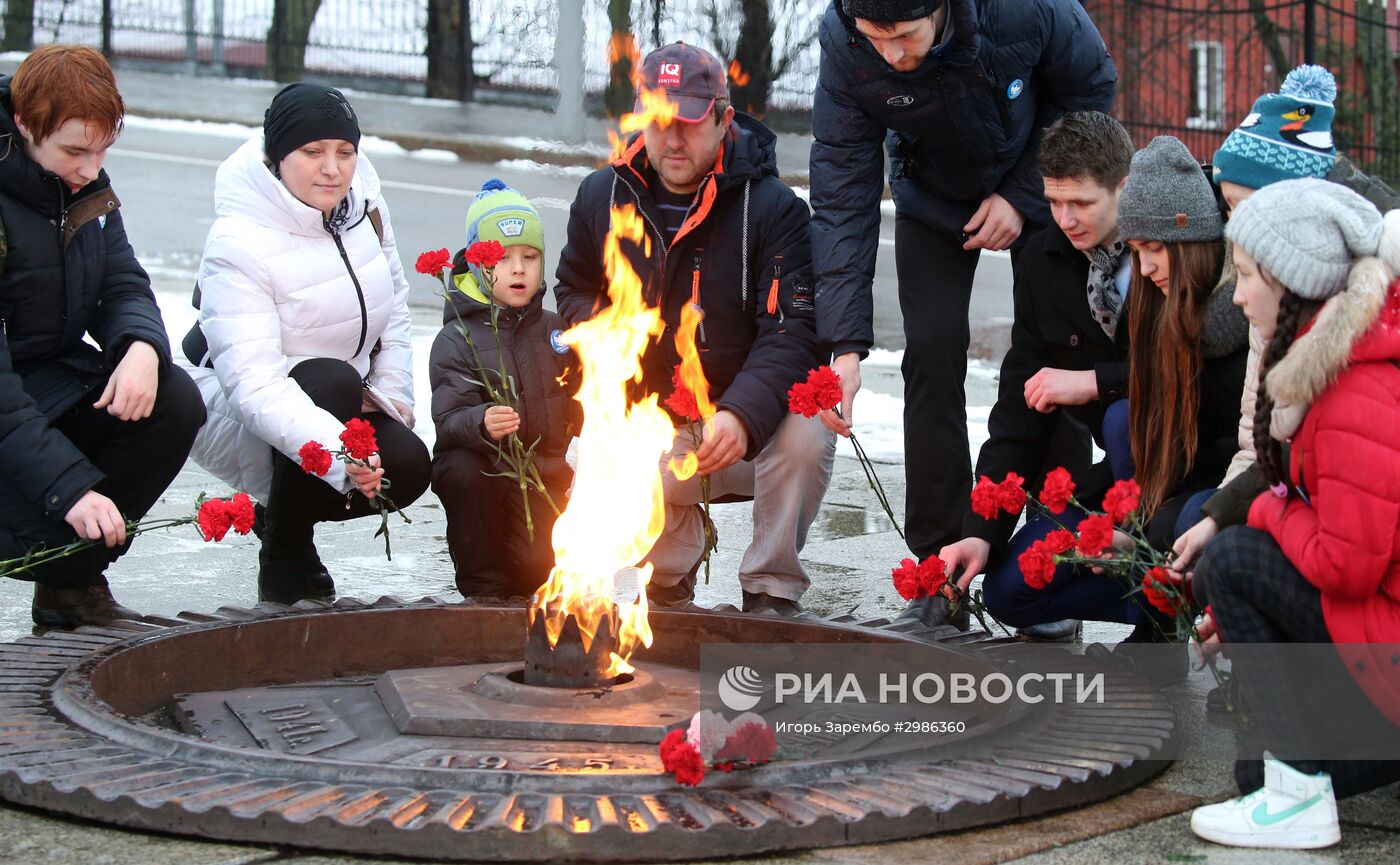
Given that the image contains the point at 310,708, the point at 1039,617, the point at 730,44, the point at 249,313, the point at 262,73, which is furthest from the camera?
the point at 262,73

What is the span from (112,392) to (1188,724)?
8.56 feet

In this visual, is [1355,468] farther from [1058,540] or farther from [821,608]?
[821,608]

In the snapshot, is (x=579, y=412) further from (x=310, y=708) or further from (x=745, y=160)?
(x=310, y=708)

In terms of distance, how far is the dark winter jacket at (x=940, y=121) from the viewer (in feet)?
14.1

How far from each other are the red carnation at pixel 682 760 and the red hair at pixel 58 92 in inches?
89.0

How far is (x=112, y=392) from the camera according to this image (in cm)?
427

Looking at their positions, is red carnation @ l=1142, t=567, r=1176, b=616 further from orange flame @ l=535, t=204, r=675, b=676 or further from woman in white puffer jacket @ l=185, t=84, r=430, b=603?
woman in white puffer jacket @ l=185, t=84, r=430, b=603

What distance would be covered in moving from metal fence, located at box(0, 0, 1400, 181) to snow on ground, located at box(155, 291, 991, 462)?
448 cm

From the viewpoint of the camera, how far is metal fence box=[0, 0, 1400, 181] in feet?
54.0

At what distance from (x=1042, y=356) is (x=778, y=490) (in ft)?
2.53

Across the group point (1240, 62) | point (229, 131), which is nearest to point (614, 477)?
point (229, 131)

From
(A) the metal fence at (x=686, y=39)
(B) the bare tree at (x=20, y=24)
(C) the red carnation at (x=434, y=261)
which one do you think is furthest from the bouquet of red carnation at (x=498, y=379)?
(B) the bare tree at (x=20, y=24)

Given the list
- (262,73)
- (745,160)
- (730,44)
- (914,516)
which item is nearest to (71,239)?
(745,160)

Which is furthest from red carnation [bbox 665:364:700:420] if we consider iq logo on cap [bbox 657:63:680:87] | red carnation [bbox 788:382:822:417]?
iq logo on cap [bbox 657:63:680:87]
